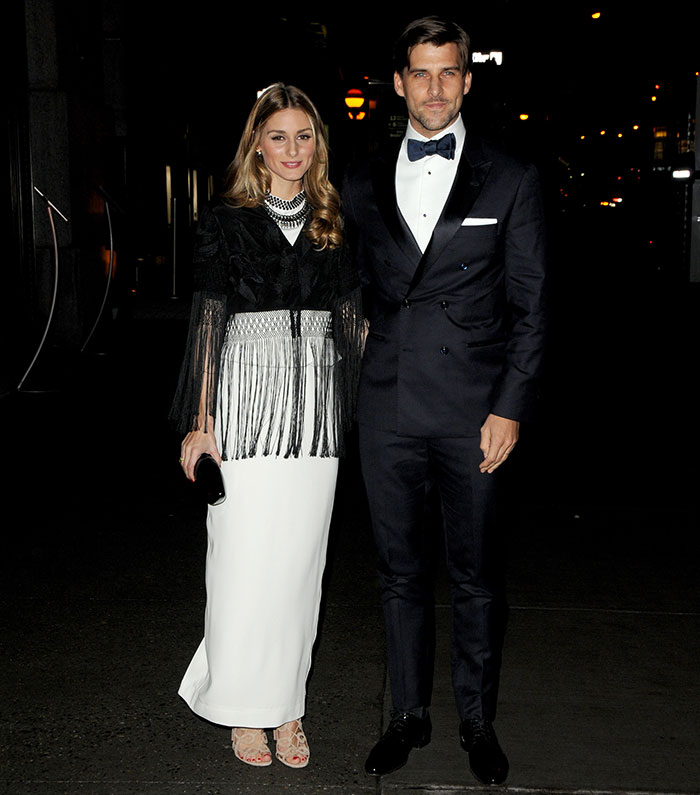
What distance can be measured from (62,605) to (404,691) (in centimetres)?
200

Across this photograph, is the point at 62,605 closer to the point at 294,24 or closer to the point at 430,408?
the point at 430,408

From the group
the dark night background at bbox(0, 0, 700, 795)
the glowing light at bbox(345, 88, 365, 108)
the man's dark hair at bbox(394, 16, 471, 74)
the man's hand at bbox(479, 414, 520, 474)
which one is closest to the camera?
the man's dark hair at bbox(394, 16, 471, 74)

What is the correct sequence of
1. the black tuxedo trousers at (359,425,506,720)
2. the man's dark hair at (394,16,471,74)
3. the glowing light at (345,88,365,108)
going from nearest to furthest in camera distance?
the man's dark hair at (394,16,471,74) → the black tuxedo trousers at (359,425,506,720) → the glowing light at (345,88,365,108)

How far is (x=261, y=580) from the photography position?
3.26 m

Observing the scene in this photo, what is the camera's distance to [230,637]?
10.7 ft

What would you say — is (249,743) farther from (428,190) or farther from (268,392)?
(428,190)

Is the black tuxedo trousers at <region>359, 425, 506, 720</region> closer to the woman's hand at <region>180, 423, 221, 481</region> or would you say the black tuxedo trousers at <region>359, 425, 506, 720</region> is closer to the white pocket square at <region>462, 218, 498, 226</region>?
the woman's hand at <region>180, 423, 221, 481</region>

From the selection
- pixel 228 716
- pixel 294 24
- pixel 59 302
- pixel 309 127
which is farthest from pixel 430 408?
pixel 294 24

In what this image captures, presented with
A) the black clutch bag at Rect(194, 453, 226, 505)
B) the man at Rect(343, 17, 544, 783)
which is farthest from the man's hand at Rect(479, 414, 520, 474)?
the black clutch bag at Rect(194, 453, 226, 505)

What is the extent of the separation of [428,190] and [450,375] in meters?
0.58

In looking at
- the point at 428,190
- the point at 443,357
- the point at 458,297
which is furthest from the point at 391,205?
the point at 443,357

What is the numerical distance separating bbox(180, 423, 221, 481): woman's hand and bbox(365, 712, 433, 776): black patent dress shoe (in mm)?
1054

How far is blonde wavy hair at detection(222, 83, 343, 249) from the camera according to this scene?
10.4 ft

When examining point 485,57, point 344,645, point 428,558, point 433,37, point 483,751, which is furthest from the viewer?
point 485,57
